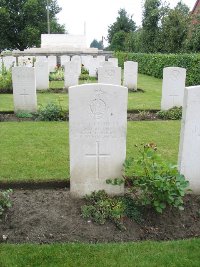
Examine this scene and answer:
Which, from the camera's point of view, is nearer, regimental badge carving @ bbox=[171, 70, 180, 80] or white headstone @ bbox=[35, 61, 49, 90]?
regimental badge carving @ bbox=[171, 70, 180, 80]

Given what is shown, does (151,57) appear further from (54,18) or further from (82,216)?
(54,18)

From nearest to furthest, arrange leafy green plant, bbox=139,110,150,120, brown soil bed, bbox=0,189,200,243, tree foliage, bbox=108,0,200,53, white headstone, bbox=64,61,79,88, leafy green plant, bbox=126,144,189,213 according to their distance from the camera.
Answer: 1. brown soil bed, bbox=0,189,200,243
2. leafy green plant, bbox=126,144,189,213
3. leafy green plant, bbox=139,110,150,120
4. white headstone, bbox=64,61,79,88
5. tree foliage, bbox=108,0,200,53

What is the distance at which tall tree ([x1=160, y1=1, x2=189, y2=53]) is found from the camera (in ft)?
74.0

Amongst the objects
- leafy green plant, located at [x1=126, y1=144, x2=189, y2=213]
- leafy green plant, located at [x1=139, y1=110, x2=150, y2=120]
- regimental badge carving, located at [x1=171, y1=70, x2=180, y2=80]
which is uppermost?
regimental badge carving, located at [x1=171, y1=70, x2=180, y2=80]

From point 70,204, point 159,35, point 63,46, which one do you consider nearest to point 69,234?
point 70,204

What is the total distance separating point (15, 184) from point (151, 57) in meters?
19.5

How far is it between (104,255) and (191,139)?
192 cm

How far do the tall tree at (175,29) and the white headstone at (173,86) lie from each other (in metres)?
14.1

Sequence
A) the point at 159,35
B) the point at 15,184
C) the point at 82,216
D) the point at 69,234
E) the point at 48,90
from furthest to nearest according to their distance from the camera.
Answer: the point at 159,35
the point at 48,90
the point at 15,184
the point at 82,216
the point at 69,234

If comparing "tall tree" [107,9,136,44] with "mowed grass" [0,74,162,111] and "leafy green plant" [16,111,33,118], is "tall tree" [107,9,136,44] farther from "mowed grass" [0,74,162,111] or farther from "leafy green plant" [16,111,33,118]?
"leafy green plant" [16,111,33,118]

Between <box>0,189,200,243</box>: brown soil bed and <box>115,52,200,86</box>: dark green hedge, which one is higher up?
<box>115,52,200,86</box>: dark green hedge

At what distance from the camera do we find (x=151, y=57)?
23.0 meters

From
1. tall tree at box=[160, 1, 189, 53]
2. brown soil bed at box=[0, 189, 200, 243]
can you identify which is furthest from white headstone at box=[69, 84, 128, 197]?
tall tree at box=[160, 1, 189, 53]

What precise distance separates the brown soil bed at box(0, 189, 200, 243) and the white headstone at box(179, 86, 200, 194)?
382 millimetres
